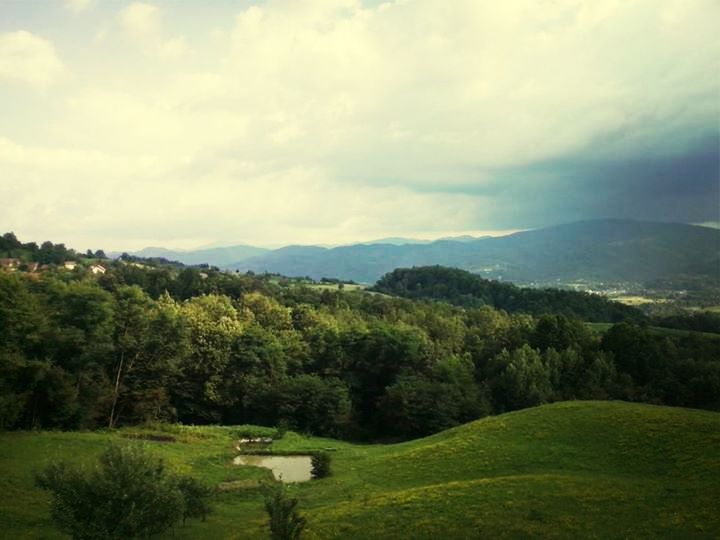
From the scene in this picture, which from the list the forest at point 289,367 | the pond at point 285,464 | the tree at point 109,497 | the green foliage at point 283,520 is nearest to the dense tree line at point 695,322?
the forest at point 289,367

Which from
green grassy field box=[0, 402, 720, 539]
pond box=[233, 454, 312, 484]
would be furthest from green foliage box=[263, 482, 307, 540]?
pond box=[233, 454, 312, 484]

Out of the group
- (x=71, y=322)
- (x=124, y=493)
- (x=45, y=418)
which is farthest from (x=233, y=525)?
(x=71, y=322)

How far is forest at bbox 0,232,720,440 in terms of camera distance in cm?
5006

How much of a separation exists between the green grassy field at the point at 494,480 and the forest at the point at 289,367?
9392mm

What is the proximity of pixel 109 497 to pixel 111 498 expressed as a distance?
9 centimetres

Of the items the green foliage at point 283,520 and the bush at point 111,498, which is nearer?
the green foliage at point 283,520

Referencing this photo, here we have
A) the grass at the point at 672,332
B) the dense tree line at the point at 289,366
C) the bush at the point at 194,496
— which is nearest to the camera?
the bush at the point at 194,496

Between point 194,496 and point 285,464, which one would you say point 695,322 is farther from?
point 194,496

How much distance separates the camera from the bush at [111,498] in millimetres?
18953

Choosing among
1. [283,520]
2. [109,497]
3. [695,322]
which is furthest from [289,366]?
[695,322]

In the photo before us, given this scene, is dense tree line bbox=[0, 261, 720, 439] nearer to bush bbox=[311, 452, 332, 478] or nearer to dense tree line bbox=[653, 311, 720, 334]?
bush bbox=[311, 452, 332, 478]

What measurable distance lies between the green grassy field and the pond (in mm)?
1596

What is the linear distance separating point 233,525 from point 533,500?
615 inches

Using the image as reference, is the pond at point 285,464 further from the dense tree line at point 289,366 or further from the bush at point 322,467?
the dense tree line at point 289,366
